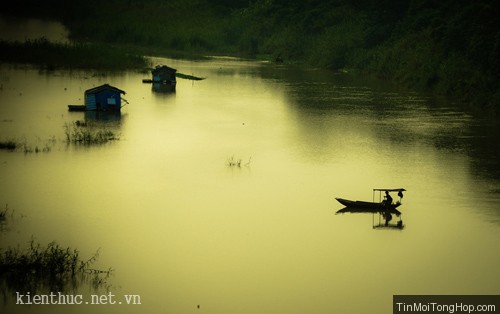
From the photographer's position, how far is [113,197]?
84.2 feet

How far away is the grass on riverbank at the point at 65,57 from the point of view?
208ft

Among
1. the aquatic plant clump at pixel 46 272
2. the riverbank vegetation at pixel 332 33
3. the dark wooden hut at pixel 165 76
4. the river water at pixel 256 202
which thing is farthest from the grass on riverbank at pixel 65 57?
the aquatic plant clump at pixel 46 272

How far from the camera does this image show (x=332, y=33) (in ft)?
276

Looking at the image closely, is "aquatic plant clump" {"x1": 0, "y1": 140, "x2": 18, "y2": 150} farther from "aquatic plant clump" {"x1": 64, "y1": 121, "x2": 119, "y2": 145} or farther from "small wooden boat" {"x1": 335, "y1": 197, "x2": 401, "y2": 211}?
"small wooden boat" {"x1": 335, "y1": 197, "x2": 401, "y2": 211}

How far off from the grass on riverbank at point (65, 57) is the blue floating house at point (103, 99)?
64.6ft

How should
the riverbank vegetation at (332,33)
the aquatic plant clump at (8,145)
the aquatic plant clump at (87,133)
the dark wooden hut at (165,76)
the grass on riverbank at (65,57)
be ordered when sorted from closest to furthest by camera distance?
the aquatic plant clump at (8,145), the aquatic plant clump at (87,133), the riverbank vegetation at (332,33), the dark wooden hut at (165,76), the grass on riverbank at (65,57)

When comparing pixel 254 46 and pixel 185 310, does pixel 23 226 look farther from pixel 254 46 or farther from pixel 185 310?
pixel 254 46

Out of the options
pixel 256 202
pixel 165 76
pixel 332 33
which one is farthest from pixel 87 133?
pixel 332 33

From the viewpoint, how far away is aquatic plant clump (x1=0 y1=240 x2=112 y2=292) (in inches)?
714

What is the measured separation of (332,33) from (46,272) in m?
68.4

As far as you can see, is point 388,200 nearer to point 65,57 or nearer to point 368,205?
point 368,205

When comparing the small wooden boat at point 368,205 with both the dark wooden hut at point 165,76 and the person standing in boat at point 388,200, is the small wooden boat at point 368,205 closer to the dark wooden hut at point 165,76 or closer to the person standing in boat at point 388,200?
the person standing in boat at point 388,200

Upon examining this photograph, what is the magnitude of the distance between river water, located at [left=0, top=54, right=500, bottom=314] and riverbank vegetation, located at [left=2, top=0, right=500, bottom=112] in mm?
9722

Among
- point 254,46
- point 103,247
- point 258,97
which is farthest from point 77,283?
point 254,46
